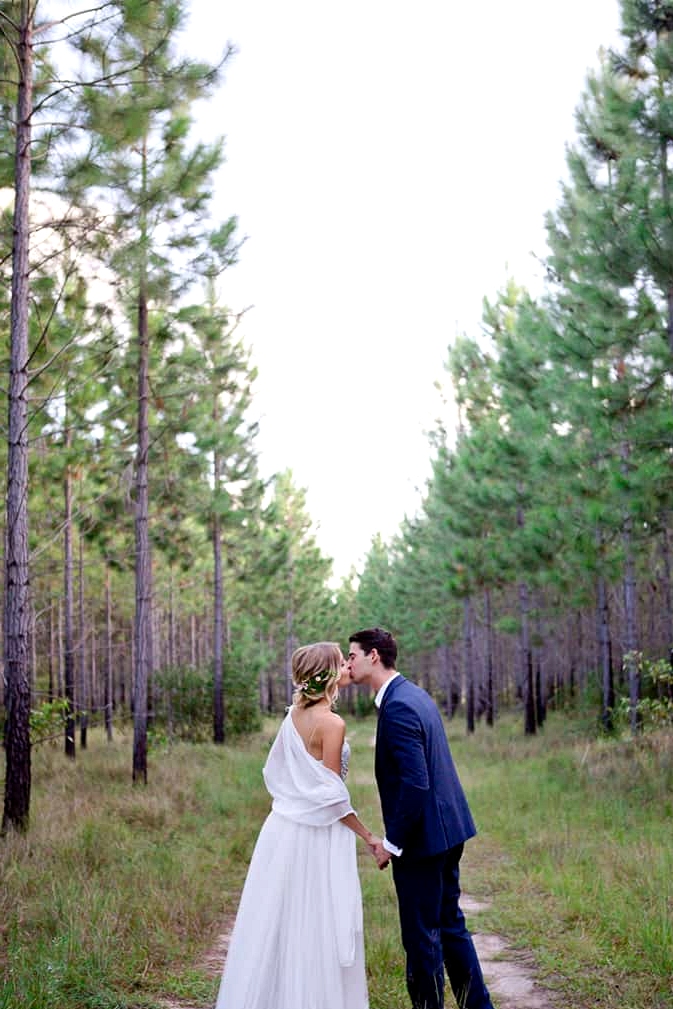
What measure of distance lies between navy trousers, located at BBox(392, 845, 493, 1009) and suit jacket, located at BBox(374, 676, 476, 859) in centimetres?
12

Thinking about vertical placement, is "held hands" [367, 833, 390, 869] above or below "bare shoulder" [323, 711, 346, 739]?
below

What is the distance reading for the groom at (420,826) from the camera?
434 centimetres

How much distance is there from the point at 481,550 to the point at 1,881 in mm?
20577

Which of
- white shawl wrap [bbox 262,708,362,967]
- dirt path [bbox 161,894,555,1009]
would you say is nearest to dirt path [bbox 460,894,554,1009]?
dirt path [bbox 161,894,555,1009]

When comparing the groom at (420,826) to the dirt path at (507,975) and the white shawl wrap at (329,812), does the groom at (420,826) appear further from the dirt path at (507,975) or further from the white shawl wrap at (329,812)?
the dirt path at (507,975)

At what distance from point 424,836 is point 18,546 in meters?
5.83

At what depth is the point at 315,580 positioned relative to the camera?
159 feet

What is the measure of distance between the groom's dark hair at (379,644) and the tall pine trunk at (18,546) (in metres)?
5.21

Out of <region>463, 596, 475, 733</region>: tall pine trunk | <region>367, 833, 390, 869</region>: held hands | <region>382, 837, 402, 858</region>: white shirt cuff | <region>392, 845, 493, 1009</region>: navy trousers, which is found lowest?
<region>463, 596, 475, 733</region>: tall pine trunk

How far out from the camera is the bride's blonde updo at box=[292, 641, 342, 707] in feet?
14.6

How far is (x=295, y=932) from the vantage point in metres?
4.30

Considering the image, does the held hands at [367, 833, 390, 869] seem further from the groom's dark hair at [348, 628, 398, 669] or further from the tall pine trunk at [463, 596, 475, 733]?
the tall pine trunk at [463, 596, 475, 733]

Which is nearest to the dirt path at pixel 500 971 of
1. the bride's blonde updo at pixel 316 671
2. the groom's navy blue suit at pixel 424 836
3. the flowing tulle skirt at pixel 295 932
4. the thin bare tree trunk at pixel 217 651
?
the groom's navy blue suit at pixel 424 836

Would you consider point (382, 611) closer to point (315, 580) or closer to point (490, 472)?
point (315, 580)
